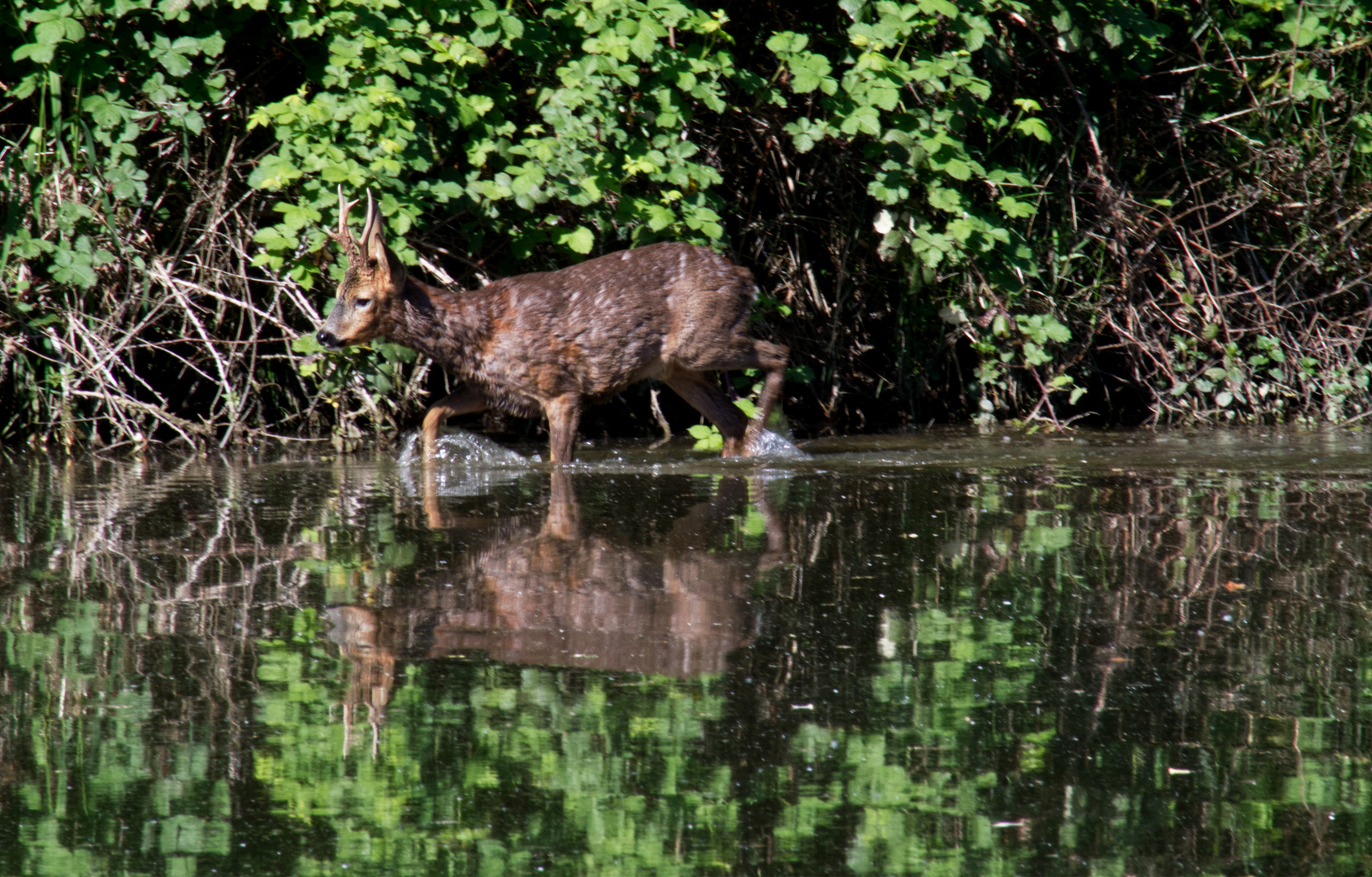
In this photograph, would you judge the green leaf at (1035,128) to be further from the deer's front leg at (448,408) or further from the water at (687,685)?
the deer's front leg at (448,408)

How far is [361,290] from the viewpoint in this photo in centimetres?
828

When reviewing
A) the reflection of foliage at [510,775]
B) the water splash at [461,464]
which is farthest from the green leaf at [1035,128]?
the reflection of foliage at [510,775]

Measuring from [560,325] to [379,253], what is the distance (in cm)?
104

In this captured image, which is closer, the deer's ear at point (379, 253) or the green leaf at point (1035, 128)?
the deer's ear at point (379, 253)

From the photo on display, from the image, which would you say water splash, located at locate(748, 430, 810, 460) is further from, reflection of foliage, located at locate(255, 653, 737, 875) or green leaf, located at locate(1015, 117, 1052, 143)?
reflection of foliage, located at locate(255, 653, 737, 875)

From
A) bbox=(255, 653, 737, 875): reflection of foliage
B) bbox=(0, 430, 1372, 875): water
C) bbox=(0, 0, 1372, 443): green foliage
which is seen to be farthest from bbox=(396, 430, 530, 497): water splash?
bbox=(255, 653, 737, 875): reflection of foliage

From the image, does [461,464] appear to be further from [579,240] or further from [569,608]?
[569,608]

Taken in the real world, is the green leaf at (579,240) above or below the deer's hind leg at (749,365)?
above

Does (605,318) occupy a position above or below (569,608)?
above

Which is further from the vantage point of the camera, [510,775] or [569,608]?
[569,608]

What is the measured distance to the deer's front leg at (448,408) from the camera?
862cm

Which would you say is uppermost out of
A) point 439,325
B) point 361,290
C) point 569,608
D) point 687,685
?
point 361,290

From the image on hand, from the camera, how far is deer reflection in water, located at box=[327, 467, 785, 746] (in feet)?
14.2

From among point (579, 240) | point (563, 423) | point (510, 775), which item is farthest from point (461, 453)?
point (510, 775)
